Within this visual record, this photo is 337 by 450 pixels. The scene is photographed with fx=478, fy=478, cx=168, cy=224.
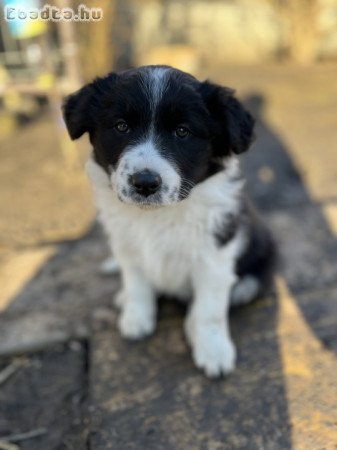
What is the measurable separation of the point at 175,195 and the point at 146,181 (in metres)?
0.17

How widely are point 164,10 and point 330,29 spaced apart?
3205 mm

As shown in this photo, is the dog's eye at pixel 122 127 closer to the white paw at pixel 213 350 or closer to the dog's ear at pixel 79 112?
the dog's ear at pixel 79 112

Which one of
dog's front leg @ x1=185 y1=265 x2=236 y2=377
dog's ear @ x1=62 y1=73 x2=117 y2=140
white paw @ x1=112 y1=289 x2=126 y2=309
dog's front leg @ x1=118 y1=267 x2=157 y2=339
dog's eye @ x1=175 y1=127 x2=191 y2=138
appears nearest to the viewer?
dog's eye @ x1=175 y1=127 x2=191 y2=138

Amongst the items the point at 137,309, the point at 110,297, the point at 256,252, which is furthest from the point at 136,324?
the point at 256,252

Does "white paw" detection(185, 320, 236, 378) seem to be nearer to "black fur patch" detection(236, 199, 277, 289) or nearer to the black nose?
"black fur patch" detection(236, 199, 277, 289)

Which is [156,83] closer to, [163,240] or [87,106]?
[87,106]

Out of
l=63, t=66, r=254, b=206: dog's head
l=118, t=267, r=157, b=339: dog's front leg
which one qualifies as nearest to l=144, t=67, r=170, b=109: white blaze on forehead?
l=63, t=66, r=254, b=206: dog's head

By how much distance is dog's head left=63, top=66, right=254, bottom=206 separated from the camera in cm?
218

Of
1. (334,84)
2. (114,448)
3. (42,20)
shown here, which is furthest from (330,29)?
(114,448)

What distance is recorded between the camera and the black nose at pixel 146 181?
6.95 feet

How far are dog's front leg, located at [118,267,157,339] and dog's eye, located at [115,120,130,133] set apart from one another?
0.96 meters

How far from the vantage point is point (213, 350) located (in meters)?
2.69

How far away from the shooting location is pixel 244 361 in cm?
276

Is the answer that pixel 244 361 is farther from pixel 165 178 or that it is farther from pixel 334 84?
pixel 334 84
